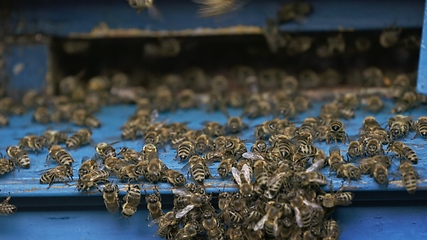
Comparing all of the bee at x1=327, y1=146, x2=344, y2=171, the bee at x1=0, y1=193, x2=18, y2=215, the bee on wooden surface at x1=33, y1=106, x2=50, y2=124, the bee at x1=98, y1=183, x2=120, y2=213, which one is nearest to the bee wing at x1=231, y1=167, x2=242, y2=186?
the bee at x1=327, y1=146, x2=344, y2=171

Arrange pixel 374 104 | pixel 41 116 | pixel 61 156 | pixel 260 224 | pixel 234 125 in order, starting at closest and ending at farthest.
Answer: pixel 260 224 < pixel 61 156 < pixel 234 125 < pixel 374 104 < pixel 41 116

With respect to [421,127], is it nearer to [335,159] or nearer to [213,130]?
[335,159]

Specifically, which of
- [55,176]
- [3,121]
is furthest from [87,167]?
[3,121]

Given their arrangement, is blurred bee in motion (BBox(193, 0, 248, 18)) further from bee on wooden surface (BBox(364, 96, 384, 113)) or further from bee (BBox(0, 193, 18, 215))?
bee (BBox(0, 193, 18, 215))

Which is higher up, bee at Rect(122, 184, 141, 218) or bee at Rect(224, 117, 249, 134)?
bee at Rect(224, 117, 249, 134)

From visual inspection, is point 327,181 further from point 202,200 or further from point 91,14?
point 91,14

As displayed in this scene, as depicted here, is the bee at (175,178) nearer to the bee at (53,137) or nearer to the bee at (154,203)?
the bee at (154,203)
